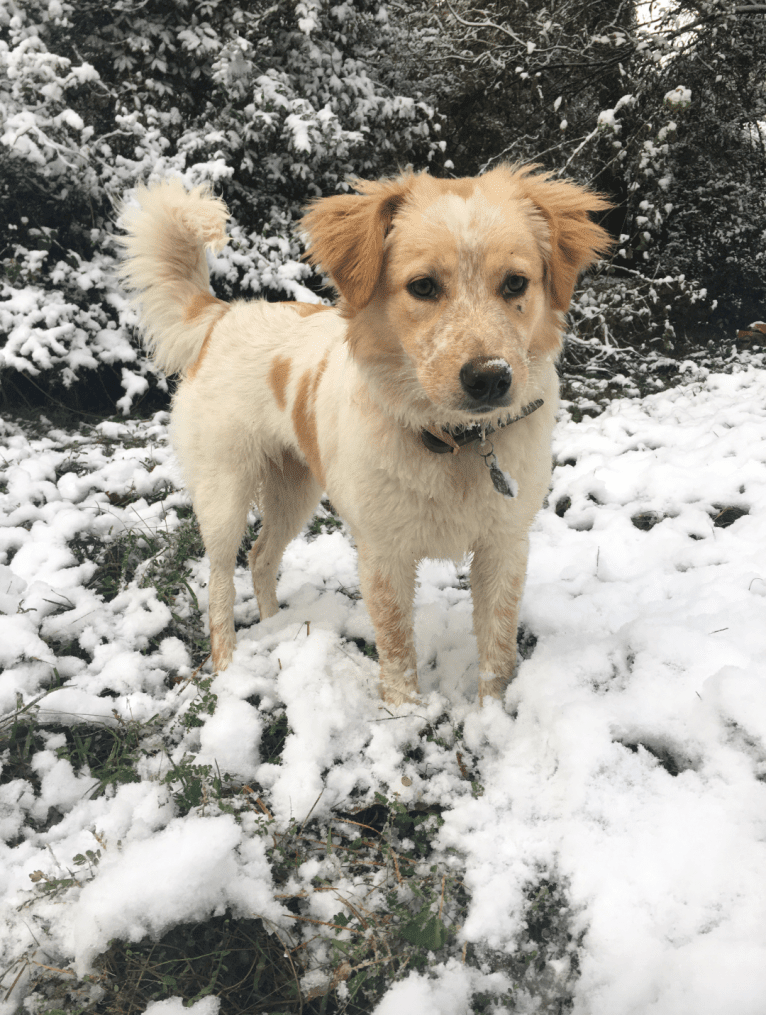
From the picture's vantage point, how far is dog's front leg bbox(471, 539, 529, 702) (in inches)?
90.2

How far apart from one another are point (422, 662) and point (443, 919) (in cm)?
109

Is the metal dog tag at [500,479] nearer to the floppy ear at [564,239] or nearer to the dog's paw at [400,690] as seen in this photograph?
the floppy ear at [564,239]

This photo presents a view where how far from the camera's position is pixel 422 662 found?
267 cm

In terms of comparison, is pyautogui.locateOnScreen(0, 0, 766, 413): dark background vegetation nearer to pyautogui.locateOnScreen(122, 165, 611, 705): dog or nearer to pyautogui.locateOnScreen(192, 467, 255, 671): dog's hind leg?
pyautogui.locateOnScreen(192, 467, 255, 671): dog's hind leg

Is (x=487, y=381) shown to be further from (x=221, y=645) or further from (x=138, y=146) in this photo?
(x=138, y=146)

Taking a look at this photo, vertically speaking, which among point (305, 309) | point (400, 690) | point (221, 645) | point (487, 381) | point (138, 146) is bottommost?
point (221, 645)

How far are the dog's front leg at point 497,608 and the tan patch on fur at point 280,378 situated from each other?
1120mm

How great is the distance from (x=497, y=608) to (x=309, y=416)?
1079 millimetres

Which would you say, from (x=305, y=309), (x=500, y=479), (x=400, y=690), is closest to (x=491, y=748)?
(x=400, y=690)

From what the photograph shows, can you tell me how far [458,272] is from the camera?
1.85m

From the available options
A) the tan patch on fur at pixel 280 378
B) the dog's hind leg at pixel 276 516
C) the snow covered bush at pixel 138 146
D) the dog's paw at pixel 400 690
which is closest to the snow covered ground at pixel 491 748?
the dog's paw at pixel 400 690

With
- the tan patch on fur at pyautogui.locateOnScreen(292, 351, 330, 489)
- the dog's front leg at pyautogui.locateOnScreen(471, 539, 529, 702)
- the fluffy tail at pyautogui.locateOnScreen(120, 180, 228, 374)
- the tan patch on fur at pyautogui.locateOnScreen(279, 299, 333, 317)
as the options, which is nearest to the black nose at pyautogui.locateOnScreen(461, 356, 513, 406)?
the dog's front leg at pyautogui.locateOnScreen(471, 539, 529, 702)

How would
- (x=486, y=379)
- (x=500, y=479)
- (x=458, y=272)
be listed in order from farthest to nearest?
1. (x=500, y=479)
2. (x=458, y=272)
3. (x=486, y=379)

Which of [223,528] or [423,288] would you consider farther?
[223,528]
